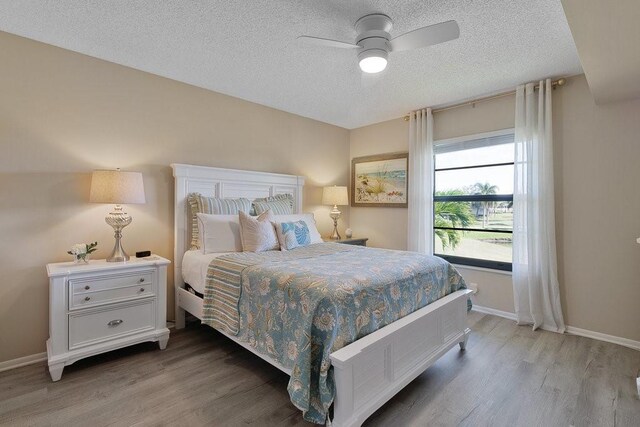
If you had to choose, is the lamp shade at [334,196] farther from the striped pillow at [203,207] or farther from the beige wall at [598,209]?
the beige wall at [598,209]

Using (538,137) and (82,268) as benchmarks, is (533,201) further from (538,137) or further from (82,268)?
(82,268)

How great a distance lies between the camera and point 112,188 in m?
2.32

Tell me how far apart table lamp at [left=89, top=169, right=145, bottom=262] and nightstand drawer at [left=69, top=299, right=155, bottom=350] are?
40 cm

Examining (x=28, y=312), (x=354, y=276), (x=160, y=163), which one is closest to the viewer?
(x=354, y=276)

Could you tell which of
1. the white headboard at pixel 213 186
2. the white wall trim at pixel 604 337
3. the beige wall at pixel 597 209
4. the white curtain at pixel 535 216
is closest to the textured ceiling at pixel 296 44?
the white curtain at pixel 535 216

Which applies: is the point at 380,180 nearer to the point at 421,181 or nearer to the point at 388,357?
the point at 421,181

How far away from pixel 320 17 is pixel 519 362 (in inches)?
115

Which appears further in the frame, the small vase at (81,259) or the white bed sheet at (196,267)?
the white bed sheet at (196,267)

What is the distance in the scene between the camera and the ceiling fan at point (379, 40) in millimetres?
1870

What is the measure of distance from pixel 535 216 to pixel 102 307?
Answer: 3908 millimetres

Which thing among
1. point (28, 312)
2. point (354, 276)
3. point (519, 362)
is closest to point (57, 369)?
point (28, 312)

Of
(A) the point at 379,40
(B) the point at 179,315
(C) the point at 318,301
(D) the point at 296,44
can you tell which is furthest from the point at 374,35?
(B) the point at 179,315

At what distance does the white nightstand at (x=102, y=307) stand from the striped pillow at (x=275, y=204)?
3.61 feet

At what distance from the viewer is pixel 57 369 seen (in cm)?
204
